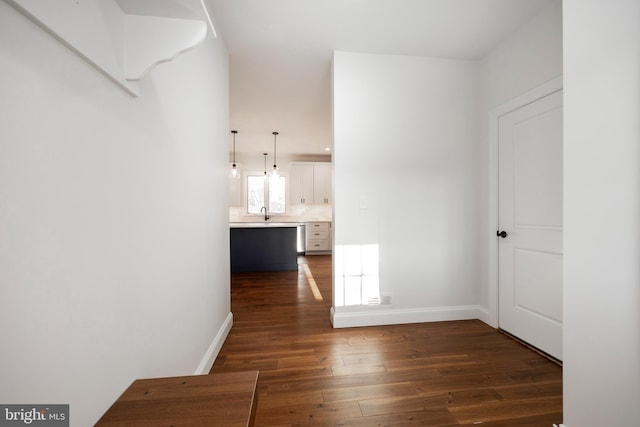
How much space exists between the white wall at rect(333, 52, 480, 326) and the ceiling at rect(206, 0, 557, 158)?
0.69ft

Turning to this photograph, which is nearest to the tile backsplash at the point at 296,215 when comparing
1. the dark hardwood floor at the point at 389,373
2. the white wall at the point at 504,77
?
the dark hardwood floor at the point at 389,373

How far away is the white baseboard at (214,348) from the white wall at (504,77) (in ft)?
8.46

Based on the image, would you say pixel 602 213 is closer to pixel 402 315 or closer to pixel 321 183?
pixel 402 315

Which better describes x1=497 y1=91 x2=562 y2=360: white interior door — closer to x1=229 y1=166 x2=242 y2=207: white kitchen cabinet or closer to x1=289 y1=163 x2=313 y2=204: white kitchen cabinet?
x1=289 y1=163 x2=313 y2=204: white kitchen cabinet

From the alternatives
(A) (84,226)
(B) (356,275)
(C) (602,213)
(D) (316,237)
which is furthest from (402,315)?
(D) (316,237)

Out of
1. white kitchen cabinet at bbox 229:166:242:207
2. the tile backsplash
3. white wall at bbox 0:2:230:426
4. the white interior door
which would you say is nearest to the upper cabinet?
the tile backsplash

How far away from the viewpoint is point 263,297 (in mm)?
3391

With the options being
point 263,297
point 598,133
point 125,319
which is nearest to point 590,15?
point 598,133

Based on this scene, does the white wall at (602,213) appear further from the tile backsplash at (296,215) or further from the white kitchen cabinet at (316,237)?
the tile backsplash at (296,215)

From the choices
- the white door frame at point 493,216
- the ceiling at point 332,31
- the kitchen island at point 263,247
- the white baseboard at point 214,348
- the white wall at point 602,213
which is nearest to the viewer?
the white wall at point 602,213

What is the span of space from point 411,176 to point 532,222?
3.53 ft

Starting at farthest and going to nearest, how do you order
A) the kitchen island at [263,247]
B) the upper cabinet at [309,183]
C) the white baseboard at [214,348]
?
the upper cabinet at [309,183], the kitchen island at [263,247], the white baseboard at [214,348]

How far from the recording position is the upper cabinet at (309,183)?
6.85m

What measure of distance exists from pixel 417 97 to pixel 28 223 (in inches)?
114
